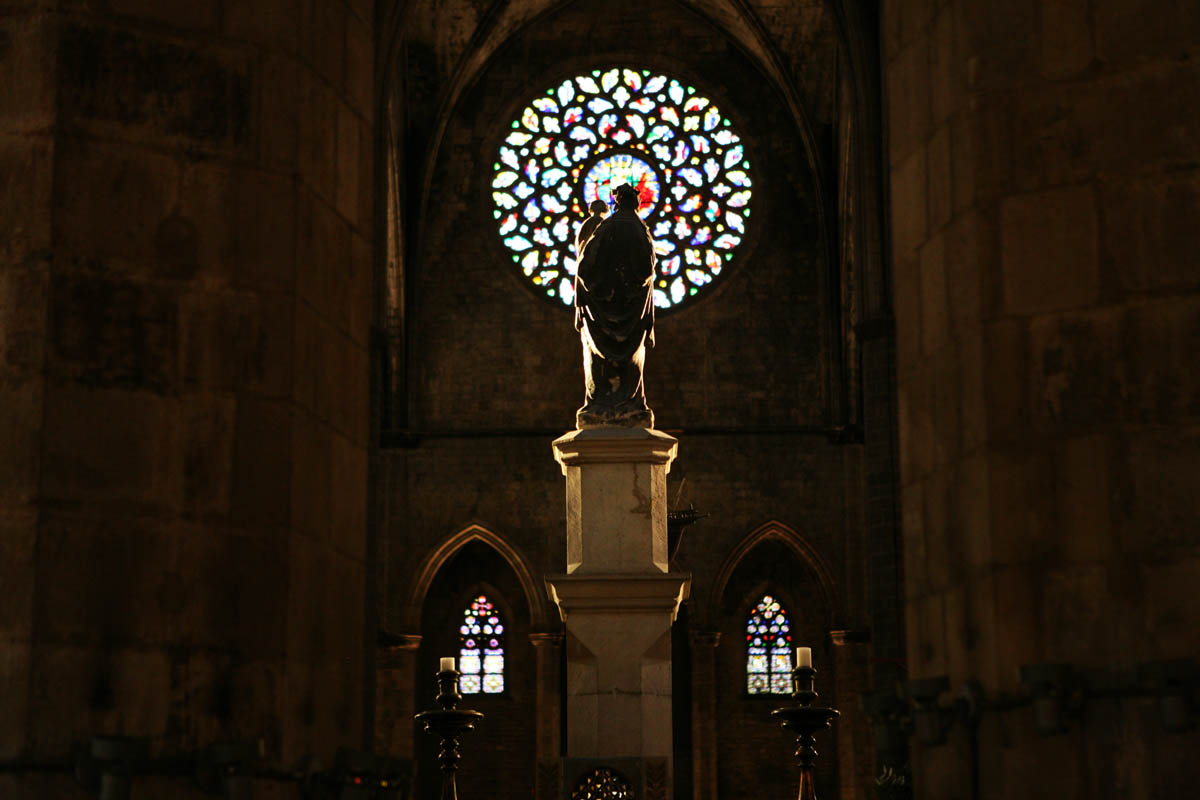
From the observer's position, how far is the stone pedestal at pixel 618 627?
945cm

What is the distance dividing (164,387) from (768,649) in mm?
18384

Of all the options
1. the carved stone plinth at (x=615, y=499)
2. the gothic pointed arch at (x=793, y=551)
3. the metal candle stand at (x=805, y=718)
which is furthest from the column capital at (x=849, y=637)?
the carved stone plinth at (x=615, y=499)

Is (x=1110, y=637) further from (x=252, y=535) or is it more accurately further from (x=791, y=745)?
(x=791, y=745)

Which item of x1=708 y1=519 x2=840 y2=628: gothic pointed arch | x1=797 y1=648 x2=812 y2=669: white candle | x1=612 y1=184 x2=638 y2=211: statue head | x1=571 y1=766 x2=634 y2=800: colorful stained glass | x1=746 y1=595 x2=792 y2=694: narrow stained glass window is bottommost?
x1=571 y1=766 x2=634 y2=800: colorful stained glass

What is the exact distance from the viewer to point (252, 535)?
377cm

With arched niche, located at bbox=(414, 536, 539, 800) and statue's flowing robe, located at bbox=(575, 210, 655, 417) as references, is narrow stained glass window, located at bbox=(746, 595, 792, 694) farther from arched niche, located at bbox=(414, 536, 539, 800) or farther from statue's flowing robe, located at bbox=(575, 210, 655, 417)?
statue's flowing robe, located at bbox=(575, 210, 655, 417)

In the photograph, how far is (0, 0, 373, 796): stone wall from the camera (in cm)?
357

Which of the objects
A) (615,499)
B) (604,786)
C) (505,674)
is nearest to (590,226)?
(615,499)

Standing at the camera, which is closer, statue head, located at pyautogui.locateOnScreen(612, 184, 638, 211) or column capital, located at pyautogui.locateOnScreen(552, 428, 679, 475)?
column capital, located at pyautogui.locateOnScreen(552, 428, 679, 475)

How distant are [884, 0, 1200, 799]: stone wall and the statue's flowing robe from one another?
6.57m

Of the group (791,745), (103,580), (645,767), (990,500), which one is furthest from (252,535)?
(791,745)

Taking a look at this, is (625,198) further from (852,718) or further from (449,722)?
(852,718)

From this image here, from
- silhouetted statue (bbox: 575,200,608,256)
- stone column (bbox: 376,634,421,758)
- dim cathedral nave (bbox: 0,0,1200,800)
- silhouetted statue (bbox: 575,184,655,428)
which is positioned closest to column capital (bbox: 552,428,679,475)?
silhouetted statue (bbox: 575,184,655,428)

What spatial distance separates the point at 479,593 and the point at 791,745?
422cm
